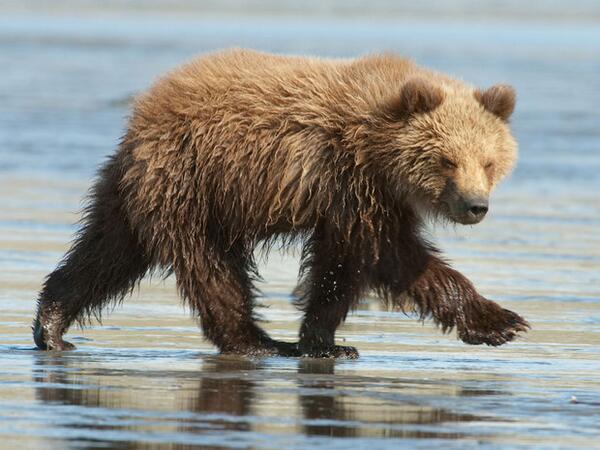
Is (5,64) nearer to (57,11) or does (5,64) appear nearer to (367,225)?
(367,225)

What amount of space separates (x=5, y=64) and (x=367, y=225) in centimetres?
2503

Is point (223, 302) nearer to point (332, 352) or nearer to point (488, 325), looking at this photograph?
point (332, 352)

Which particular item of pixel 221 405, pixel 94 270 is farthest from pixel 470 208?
pixel 94 270

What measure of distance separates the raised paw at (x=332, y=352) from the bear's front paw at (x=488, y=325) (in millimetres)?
595

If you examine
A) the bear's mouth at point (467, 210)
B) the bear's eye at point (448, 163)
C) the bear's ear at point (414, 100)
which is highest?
the bear's ear at point (414, 100)

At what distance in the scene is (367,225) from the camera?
319 inches

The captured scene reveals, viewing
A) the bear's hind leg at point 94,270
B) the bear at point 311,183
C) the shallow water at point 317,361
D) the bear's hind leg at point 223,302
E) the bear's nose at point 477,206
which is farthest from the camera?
the bear's hind leg at point 94,270

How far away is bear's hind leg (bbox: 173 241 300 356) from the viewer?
835 centimetres

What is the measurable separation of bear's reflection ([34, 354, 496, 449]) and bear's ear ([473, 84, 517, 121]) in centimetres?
166

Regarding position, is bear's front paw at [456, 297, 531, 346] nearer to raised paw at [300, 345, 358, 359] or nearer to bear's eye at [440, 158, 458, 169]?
raised paw at [300, 345, 358, 359]

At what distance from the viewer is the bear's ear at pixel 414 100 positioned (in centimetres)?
795

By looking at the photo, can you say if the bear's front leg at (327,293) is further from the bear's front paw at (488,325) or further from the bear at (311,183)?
the bear's front paw at (488,325)

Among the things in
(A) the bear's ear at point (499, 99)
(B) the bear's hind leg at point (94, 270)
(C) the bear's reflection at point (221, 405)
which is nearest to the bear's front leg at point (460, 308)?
(C) the bear's reflection at point (221, 405)

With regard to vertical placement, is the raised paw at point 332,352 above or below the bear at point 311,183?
below
